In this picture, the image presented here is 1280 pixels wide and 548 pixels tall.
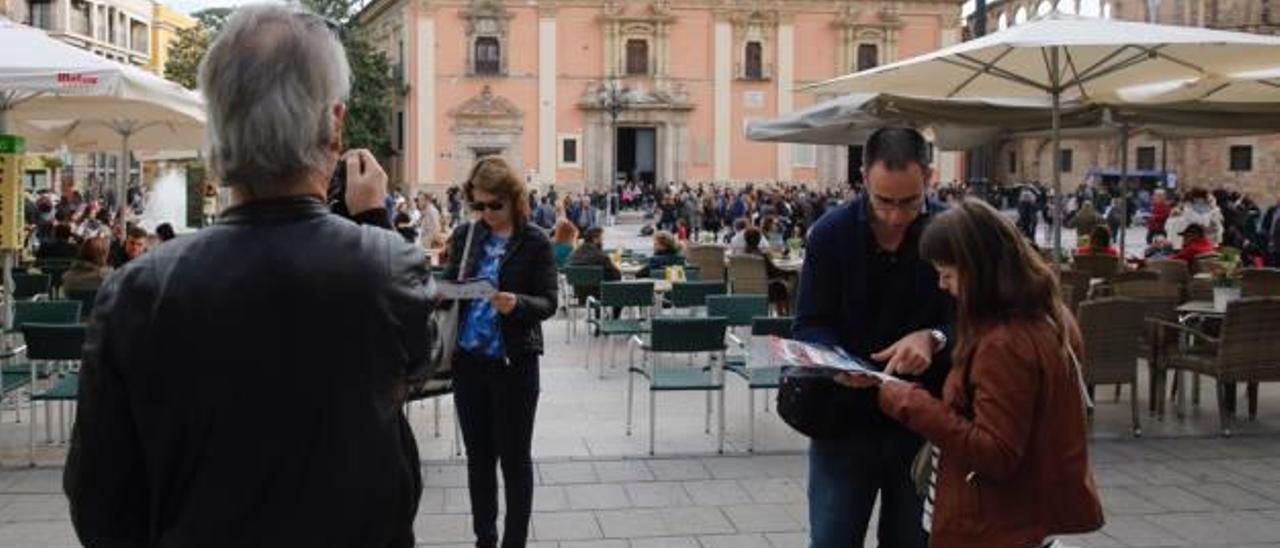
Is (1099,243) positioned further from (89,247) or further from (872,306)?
(872,306)

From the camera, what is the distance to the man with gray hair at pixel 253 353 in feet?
6.01

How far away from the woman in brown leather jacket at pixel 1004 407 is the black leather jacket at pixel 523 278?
81.7 inches

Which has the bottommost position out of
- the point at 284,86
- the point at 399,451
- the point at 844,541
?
the point at 844,541

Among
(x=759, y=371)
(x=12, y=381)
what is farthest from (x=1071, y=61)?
(x=12, y=381)

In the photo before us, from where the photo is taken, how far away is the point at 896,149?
341cm

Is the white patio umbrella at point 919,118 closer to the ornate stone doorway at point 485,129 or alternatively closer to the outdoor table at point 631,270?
the outdoor table at point 631,270

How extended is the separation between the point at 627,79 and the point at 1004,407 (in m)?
47.7

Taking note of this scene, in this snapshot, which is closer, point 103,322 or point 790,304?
point 103,322

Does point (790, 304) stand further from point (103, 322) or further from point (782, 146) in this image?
point (782, 146)

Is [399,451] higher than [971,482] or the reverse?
higher

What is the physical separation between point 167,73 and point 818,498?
202 ft

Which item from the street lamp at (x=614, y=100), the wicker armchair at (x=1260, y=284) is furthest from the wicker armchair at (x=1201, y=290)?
the street lamp at (x=614, y=100)

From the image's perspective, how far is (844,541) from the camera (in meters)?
3.45

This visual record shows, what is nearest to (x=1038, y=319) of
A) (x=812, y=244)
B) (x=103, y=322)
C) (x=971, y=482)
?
(x=971, y=482)
